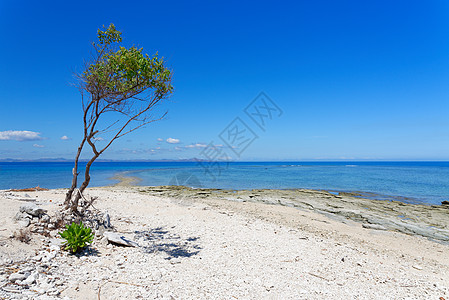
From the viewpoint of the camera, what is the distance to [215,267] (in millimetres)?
5168

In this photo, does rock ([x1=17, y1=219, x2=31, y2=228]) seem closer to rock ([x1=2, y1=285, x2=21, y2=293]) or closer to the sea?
rock ([x1=2, y1=285, x2=21, y2=293])

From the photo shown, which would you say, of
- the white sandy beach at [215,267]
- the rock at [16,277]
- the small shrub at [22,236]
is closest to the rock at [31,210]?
the white sandy beach at [215,267]

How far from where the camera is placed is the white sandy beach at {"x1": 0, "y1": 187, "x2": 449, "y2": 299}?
398 centimetres

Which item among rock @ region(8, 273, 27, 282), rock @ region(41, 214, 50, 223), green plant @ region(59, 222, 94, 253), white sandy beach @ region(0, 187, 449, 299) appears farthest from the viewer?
rock @ region(41, 214, 50, 223)

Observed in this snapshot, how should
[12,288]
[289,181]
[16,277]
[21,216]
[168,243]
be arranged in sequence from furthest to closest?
[289,181]
[168,243]
[21,216]
[16,277]
[12,288]

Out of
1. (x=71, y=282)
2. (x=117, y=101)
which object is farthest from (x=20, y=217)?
(x=117, y=101)

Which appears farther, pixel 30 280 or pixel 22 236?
pixel 22 236

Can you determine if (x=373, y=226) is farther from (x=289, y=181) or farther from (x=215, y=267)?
(x=289, y=181)

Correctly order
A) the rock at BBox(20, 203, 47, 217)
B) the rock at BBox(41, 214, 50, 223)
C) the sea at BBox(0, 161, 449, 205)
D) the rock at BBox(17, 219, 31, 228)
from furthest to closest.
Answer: the sea at BBox(0, 161, 449, 205) < the rock at BBox(20, 203, 47, 217) < the rock at BBox(41, 214, 50, 223) < the rock at BBox(17, 219, 31, 228)

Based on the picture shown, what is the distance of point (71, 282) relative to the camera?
12.8 feet

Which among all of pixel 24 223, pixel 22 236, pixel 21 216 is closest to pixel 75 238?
pixel 22 236

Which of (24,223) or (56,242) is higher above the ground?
(24,223)

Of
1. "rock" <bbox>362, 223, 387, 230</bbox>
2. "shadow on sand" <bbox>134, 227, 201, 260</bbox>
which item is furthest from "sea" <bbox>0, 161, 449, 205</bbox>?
"shadow on sand" <bbox>134, 227, 201, 260</bbox>

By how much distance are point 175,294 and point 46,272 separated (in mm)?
2308
